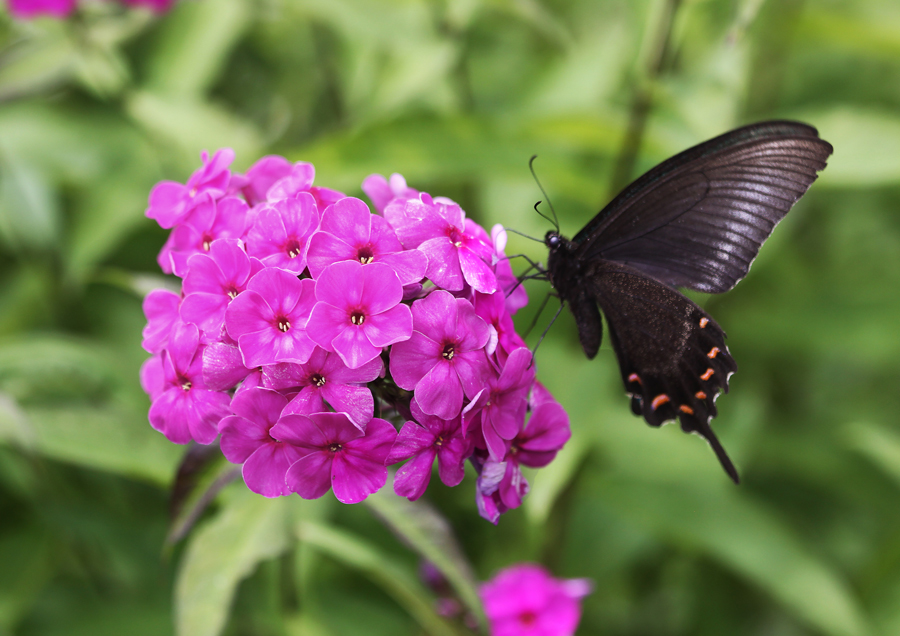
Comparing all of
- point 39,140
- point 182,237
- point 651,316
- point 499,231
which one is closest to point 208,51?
point 39,140

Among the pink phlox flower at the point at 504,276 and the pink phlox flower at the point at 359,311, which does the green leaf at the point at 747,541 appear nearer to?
the pink phlox flower at the point at 504,276

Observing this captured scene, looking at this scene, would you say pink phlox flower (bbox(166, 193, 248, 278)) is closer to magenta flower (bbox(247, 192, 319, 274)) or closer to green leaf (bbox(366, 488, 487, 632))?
magenta flower (bbox(247, 192, 319, 274))

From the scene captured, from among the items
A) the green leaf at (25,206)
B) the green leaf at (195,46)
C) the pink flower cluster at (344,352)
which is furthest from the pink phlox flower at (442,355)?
the green leaf at (195,46)

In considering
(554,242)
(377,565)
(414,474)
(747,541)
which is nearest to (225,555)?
(377,565)

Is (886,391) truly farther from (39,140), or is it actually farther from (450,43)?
(39,140)

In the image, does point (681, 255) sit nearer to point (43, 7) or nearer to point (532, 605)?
point (532, 605)

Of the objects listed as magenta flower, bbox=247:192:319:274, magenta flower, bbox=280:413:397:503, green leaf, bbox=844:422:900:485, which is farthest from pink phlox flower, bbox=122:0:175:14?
green leaf, bbox=844:422:900:485
